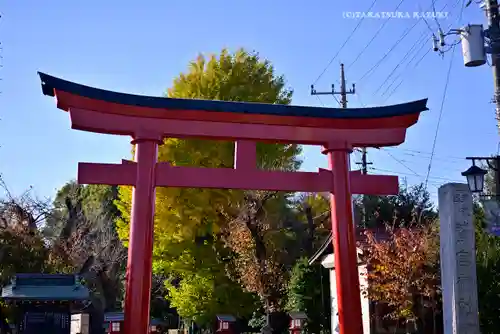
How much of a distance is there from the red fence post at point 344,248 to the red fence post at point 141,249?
3.74m

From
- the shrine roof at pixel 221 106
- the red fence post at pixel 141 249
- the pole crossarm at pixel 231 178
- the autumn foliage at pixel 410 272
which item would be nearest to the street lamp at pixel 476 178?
the pole crossarm at pixel 231 178

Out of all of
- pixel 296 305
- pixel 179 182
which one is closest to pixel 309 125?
pixel 179 182

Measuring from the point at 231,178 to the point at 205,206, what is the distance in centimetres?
1191

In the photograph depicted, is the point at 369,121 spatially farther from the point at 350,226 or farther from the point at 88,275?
the point at 88,275

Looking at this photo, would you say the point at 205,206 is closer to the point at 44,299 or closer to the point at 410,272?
the point at 44,299

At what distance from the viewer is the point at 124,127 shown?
1108cm

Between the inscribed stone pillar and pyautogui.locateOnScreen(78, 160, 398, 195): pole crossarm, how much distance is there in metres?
2.17

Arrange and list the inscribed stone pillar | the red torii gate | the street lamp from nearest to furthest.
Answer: the inscribed stone pillar
the red torii gate
the street lamp

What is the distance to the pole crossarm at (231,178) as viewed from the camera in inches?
422

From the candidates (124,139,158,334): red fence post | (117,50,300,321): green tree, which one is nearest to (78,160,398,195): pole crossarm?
(124,139,158,334): red fence post

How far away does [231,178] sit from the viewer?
11.2 metres

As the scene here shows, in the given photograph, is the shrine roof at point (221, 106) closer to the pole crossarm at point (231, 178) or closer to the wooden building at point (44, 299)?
the pole crossarm at point (231, 178)

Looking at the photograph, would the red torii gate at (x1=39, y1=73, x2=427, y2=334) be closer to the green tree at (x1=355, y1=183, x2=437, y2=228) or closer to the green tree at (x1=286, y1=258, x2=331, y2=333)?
the green tree at (x1=286, y1=258, x2=331, y2=333)

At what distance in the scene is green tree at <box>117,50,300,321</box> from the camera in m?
23.0
